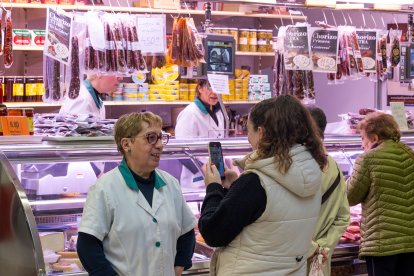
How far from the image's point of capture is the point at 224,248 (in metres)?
3.30

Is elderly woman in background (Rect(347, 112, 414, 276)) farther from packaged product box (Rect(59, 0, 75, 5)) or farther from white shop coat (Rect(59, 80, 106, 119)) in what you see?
packaged product box (Rect(59, 0, 75, 5))

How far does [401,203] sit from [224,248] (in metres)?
1.72

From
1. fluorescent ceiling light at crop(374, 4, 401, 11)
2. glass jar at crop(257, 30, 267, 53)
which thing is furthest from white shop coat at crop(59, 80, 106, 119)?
glass jar at crop(257, 30, 267, 53)

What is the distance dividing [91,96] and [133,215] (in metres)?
3.09

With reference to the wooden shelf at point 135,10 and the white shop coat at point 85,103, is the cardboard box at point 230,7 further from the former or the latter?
the white shop coat at point 85,103

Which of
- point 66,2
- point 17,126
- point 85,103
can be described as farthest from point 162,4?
point 17,126

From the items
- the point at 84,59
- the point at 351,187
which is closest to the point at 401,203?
the point at 351,187

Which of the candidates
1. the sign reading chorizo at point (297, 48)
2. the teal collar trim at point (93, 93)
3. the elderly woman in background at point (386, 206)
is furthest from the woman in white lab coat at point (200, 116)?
the elderly woman in background at point (386, 206)

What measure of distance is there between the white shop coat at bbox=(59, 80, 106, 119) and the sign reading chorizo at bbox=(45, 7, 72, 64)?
1202 millimetres

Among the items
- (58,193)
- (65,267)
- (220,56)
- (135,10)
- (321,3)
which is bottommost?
(65,267)

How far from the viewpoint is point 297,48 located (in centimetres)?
574

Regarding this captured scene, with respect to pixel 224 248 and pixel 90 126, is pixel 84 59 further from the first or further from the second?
pixel 224 248

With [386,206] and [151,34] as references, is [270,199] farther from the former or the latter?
[151,34]

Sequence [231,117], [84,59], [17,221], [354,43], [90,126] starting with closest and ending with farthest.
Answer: [17,221]
[90,126]
[84,59]
[354,43]
[231,117]
